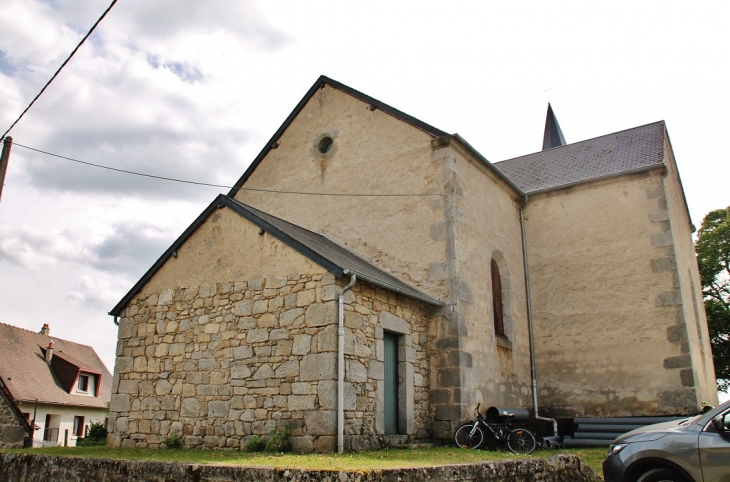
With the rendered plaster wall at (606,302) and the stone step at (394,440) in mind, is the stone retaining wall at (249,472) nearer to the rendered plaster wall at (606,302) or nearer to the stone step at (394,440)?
the stone step at (394,440)

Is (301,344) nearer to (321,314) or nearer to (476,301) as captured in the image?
(321,314)

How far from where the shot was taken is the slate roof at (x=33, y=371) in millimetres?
23875

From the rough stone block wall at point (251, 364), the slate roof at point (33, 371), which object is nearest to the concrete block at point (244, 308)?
the rough stone block wall at point (251, 364)

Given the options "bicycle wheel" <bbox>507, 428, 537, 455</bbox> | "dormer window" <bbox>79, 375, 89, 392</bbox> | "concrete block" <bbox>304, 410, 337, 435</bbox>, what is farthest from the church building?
"dormer window" <bbox>79, 375, 89, 392</bbox>

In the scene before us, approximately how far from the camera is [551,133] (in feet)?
90.1

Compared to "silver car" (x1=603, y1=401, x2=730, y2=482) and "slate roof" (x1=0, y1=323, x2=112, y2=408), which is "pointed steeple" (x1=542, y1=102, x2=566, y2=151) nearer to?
"silver car" (x1=603, y1=401, x2=730, y2=482)

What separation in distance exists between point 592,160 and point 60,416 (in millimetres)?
23340

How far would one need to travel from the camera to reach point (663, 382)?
12195 millimetres

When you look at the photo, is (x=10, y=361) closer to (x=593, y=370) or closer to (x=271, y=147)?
(x=271, y=147)

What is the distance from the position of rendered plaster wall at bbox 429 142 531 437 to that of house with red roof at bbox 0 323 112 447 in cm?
1795

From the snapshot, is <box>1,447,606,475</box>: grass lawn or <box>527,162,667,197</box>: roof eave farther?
<box>527,162,667,197</box>: roof eave

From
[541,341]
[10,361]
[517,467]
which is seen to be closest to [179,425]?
[517,467]

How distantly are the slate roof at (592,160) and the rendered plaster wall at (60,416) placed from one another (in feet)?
63.8

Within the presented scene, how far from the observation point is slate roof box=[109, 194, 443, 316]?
9266 mm
